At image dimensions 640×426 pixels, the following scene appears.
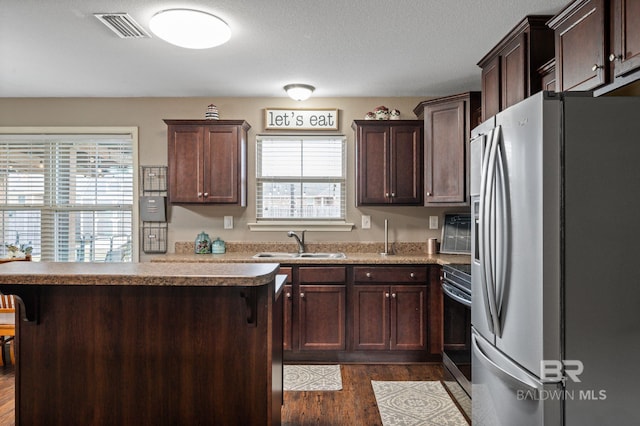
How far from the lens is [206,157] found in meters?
3.75

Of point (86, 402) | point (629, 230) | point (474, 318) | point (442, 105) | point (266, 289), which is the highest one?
point (442, 105)

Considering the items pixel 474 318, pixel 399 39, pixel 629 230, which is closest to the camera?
pixel 629 230

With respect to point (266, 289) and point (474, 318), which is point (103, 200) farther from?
point (474, 318)

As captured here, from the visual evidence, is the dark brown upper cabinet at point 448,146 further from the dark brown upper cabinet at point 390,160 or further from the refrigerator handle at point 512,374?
the refrigerator handle at point 512,374

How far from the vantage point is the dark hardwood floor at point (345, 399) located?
100 inches

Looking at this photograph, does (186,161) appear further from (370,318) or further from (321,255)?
(370,318)

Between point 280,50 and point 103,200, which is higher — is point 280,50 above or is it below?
above

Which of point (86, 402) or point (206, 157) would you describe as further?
point (206, 157)

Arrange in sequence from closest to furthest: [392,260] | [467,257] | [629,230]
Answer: [629,230]
[392,260]
[467,257]

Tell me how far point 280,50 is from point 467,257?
94.8 inches

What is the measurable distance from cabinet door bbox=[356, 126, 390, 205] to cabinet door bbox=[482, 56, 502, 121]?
3.20 ft

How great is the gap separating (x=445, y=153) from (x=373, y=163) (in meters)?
0.65

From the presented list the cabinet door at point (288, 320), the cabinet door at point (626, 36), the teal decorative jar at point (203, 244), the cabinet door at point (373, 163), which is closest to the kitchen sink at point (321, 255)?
the cabinet door at point (288, 320)

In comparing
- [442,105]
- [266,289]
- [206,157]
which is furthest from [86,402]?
[442,105]
